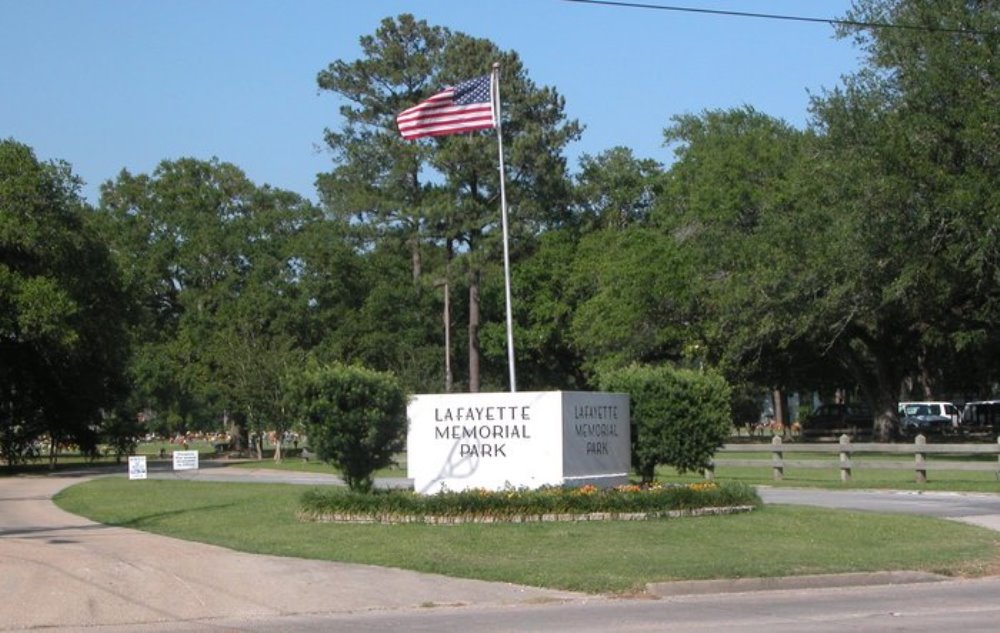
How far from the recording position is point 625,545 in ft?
57.4

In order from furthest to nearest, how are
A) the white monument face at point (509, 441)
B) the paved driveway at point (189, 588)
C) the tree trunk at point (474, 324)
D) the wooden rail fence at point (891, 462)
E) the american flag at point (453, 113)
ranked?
1. the tree trunk at point (474, 324)
2. the wooden rail fence at point (891, 462)
3. the american flag at point (453, 113)
4. the white monument face at point (509, 441)
5. the paved driveway at point (189, 588)

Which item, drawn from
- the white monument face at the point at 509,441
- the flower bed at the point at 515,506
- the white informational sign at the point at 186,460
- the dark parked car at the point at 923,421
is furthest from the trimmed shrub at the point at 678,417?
the dark parked car at the point at 923,421

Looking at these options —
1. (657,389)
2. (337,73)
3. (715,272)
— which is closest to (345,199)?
(337,73)

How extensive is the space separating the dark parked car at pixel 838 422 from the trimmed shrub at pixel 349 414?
45900 mm

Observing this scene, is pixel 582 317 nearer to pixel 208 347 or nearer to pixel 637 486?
pixel 208 347

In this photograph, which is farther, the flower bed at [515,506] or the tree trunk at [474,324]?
the tree trunk at [474,324]

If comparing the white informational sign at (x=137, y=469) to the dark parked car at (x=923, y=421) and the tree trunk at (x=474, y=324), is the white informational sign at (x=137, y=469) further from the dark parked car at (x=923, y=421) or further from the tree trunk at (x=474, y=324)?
the dark parked car at (x=923, y=421)

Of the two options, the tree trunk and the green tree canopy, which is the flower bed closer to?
the green tree canopy

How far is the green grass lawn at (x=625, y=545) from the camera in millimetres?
15508

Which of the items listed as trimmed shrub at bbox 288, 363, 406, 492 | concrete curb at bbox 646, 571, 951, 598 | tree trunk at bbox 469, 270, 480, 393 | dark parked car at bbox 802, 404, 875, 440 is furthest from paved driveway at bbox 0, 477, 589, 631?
dark parked car at bbox 802, 404, 875, 440

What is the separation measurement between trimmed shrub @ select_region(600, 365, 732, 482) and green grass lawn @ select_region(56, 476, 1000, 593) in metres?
1.72

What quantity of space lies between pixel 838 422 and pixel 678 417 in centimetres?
5353

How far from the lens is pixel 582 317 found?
63.0 metres

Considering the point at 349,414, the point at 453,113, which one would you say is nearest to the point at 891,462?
the point at 453,113
